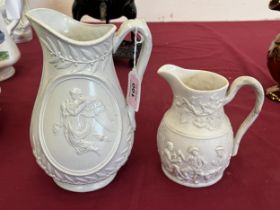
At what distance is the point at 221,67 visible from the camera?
96 cm

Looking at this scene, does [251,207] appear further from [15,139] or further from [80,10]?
[80,10]

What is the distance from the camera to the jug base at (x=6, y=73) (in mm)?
887

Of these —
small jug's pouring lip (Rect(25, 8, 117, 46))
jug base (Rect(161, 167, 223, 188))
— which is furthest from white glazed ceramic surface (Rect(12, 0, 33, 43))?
jug base (Rect(161, 167, 223, 188))

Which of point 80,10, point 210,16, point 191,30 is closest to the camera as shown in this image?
point 80,10

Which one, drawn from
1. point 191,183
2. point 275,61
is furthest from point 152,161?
point 275,61

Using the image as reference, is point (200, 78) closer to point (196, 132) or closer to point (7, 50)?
point (196, 132)

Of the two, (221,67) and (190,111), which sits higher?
(190,111)

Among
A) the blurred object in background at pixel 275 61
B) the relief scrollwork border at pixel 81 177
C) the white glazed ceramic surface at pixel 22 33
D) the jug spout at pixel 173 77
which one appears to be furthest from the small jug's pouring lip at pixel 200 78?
the white glazed ceramic surface at pixel 22 33

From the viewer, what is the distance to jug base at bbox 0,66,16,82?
2.91 feet

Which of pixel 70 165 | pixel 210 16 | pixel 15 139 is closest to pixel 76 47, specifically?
pixel 70 165

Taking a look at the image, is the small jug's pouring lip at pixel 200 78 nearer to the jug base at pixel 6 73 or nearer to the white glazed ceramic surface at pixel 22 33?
the jug base at pixel 6 73

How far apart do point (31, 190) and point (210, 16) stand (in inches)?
42.6

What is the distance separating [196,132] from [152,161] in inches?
4.3

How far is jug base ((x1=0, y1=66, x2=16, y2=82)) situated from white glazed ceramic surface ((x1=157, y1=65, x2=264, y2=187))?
486mm
